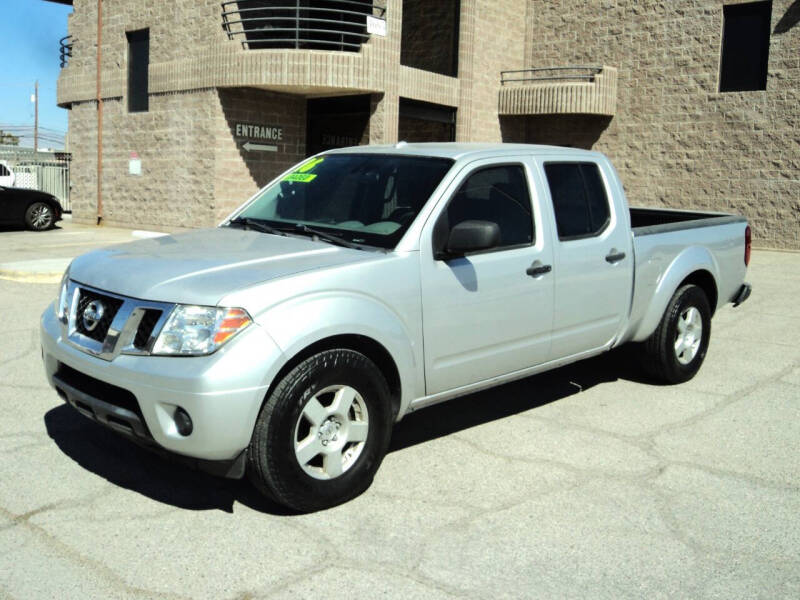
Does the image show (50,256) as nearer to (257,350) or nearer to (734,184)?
(257,350)

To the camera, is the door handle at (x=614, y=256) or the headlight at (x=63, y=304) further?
the door handle at (x=614, y=256)

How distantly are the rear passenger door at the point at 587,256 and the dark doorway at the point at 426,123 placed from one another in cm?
1515

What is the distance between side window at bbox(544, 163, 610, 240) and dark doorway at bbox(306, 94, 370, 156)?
48.3 feet

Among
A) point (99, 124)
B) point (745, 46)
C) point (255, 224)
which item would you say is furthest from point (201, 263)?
point (99, 124)

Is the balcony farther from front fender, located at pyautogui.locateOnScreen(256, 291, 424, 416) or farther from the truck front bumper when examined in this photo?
the truck front bumper

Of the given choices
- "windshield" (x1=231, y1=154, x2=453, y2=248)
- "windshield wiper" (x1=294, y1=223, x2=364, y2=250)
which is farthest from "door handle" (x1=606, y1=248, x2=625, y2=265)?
"windshield wiper" (x1=294, y1=223, x2=364, y2=250)

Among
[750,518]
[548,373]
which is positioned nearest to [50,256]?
[548,373]

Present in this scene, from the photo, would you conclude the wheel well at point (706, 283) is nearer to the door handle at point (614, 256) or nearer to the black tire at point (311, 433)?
the door handle at point (614, 256)

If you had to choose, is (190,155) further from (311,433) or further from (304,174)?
(311,433)

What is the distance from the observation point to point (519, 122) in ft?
81.7

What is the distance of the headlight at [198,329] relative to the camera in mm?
3816

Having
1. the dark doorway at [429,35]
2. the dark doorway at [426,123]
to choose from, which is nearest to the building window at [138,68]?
the dark doorway at [426,123]

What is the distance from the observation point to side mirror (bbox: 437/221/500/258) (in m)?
4.60

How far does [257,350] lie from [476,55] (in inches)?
801
